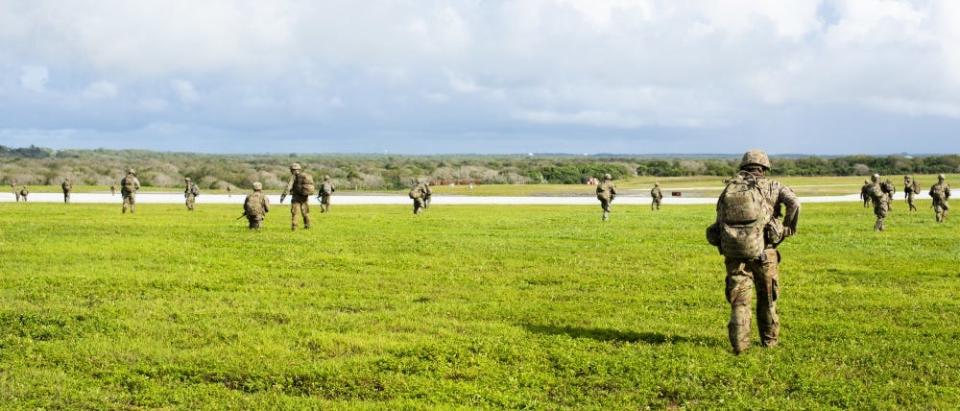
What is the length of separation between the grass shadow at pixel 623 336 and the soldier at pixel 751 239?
662 mm

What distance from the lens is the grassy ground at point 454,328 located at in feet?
30.3

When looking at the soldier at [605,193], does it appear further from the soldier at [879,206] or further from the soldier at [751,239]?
the soldier at [751,239]

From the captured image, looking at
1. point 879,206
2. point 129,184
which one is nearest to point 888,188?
point 879,206

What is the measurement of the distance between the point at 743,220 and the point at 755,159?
0.90m

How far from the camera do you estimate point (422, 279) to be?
673 inches

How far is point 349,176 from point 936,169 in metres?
90.0

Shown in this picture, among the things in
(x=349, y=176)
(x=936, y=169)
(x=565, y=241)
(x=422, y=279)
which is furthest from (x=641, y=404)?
(x=936, y=169)

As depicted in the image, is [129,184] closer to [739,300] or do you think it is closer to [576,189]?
[739,300]

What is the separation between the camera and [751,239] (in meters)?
10.4

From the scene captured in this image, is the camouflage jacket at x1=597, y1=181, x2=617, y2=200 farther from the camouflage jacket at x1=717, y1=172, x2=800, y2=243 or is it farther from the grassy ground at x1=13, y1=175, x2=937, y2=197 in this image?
the grassy ground at x1=13, y1=175, x2=937, y2=197

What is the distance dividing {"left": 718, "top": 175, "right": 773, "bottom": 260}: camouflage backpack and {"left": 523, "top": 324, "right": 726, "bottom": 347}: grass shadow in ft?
4.47

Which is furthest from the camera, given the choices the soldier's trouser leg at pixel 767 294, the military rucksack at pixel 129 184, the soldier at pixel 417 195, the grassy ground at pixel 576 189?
the grassy ground at pixel 576 189

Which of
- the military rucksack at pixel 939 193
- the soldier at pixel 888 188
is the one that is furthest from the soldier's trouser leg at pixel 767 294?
the military rucksack at pixel 939 193

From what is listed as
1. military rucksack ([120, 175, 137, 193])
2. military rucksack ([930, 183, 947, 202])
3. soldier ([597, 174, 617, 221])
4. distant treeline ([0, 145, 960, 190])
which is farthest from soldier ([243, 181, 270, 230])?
distant treeline ([0, 145, 960, 190])
